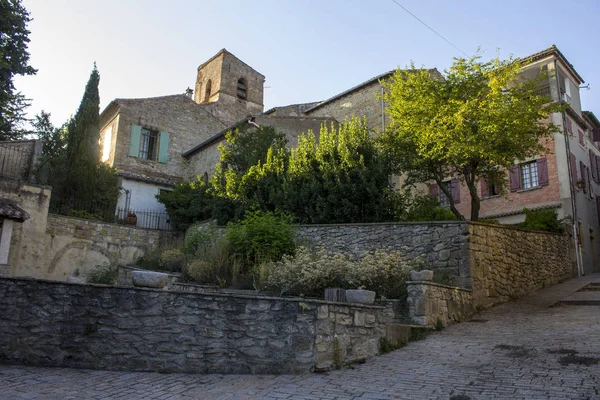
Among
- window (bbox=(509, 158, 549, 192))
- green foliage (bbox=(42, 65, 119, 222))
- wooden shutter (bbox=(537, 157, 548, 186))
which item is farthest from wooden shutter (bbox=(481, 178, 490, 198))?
green foliage (bbox=(42, 65, 119, 222))

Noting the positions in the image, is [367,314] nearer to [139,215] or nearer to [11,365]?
[11,365]

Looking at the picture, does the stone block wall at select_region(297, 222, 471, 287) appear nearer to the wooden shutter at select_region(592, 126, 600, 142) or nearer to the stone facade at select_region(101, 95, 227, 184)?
the stone facade at select_region(101, 95, 227, 184)

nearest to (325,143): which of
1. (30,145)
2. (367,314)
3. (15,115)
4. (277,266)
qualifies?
(277,266)

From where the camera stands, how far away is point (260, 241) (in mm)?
12641

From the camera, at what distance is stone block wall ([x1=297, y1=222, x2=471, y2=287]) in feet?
36.6

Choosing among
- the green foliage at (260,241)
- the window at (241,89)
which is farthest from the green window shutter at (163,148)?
the green foliage at (260,241)

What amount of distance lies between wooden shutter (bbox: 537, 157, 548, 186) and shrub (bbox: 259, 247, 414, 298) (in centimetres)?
1248

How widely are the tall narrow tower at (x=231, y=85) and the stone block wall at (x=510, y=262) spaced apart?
22.2 metres

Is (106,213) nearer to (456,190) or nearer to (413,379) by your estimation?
(456,190)

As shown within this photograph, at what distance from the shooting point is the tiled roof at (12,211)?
13.5 m

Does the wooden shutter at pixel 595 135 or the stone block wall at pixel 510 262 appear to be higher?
the wooden shutter at pixel 595 135

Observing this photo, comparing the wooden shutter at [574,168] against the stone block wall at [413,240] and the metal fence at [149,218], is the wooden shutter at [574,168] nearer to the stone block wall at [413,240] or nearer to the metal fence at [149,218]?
the stone block wall at [413,240]

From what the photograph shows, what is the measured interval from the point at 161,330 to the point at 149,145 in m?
19.9

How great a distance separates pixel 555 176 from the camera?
19.8 metres
